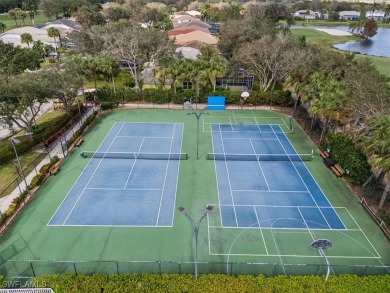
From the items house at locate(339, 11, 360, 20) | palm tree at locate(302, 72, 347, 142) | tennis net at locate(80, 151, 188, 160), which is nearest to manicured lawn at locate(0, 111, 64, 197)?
tennis net at locate(80, 151, 188, 160)

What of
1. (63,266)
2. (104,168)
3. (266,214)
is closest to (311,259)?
(266,214)

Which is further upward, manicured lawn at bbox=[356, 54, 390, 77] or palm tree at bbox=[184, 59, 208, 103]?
→ palm tree at bbox=[184, 59, 208, 103]

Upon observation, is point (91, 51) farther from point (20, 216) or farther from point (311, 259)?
point (311, 259)

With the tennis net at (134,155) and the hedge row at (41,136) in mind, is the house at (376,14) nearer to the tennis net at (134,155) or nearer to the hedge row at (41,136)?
the hedge row at (41,136)

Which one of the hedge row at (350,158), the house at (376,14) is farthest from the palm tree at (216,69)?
the house at (376,14)

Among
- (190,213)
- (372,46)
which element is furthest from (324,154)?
(372,46)

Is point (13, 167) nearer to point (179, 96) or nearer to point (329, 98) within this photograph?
point (179, 96)

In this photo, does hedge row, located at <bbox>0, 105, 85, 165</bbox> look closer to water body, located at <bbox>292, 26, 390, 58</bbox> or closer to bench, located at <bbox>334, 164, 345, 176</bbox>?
bench, located at <bbox>334, 164, 345, 176</bbox>

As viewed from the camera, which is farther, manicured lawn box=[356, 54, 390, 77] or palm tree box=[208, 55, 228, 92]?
manicured lawn box=[356, 54, 390, 77]
